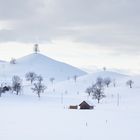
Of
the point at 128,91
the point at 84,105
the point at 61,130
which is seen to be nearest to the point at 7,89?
the point at 84,105

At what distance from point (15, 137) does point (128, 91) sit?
141m

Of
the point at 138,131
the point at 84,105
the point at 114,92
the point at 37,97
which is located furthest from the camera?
the point at 114,92

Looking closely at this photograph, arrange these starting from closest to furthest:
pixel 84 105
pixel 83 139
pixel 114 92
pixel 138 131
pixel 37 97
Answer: pixel 83 139
pixel 138 131
pixel 84 105
pixel 37 97
pixel 114 92

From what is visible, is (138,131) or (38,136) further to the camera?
(138,131)

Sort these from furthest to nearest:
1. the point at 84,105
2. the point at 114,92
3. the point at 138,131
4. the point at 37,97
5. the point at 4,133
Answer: the point at 114,92 < the point at 37,97 < the point at 84,105 < the point at 138,131 < the point at 4,133

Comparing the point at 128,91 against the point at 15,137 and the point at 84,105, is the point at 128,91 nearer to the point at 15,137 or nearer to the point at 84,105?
the point at 84,105

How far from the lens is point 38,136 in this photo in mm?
37938

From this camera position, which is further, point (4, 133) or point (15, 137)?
point (4, 133)

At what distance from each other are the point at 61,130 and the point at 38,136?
5.95 meters

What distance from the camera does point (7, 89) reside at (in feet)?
473

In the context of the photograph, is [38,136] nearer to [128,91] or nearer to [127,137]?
[127,137]

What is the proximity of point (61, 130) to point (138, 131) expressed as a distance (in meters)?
8.48

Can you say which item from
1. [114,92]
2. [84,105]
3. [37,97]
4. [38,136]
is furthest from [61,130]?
[114,92]

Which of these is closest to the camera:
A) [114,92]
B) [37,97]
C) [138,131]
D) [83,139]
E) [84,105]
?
[83,139]
